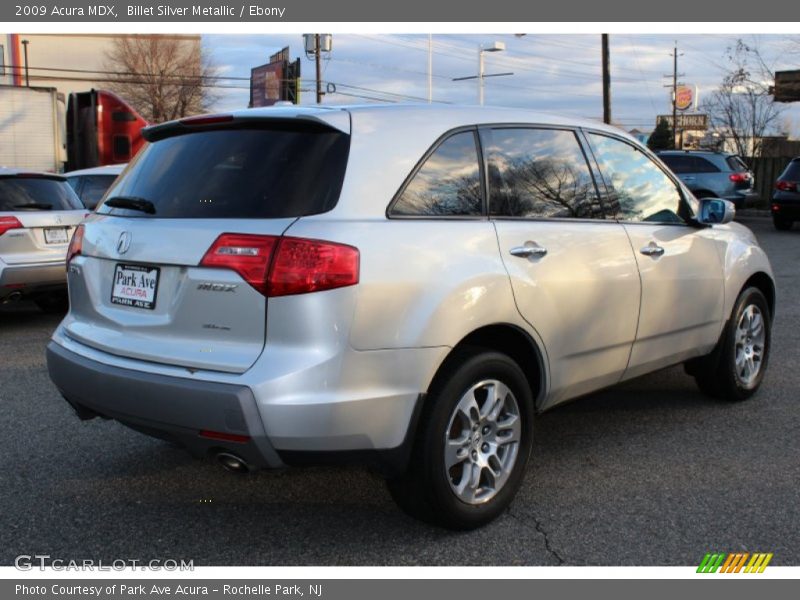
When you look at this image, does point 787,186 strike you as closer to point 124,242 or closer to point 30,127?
point 30,127

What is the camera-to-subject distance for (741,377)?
220 inches

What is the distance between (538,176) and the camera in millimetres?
4090

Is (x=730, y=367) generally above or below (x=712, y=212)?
below

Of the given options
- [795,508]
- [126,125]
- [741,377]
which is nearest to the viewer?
[795,508]

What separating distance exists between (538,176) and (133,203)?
1.89 metres

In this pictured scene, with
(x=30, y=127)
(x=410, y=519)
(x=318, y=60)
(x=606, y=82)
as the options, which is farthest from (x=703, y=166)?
(x=318, y=60)

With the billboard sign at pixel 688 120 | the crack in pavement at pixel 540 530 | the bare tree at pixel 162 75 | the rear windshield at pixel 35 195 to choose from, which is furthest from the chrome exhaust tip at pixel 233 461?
the billboard sign at pixel 688 120

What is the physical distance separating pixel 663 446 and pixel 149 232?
303 cm

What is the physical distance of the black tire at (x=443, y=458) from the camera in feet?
11.0

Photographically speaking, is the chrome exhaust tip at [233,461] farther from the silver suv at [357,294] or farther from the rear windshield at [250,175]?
the rear windshield at [250,175]

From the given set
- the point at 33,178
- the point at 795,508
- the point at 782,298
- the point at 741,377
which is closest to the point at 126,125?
the point at 33,178

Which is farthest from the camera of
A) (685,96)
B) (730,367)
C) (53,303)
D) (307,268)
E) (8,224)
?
(685,96)

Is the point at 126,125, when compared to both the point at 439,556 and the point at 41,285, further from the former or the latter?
the point at 439,556
